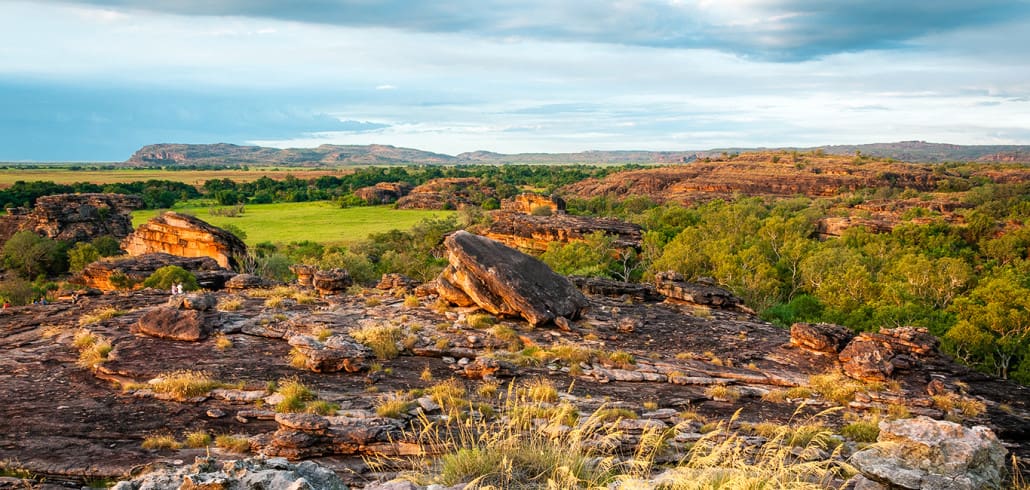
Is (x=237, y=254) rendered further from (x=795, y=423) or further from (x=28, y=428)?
(x=795, y=423)

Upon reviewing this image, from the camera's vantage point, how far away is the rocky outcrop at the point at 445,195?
13638 centimetres

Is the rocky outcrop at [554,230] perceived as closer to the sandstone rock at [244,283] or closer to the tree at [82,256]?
the sandstone rock at [244,283]

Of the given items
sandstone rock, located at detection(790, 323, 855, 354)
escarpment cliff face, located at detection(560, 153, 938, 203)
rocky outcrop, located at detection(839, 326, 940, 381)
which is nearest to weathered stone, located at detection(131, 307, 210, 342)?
sandstone rock, located at detection(790, 323, 855, 354)

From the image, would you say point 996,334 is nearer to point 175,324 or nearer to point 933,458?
point 933,458

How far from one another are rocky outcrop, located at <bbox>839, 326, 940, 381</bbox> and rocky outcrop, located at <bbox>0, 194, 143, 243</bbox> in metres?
82.8

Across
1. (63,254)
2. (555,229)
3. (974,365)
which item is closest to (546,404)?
(974,365)

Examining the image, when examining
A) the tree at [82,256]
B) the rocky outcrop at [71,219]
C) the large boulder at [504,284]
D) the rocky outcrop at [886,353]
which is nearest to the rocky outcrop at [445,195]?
the rocky outcrop at [71,219]

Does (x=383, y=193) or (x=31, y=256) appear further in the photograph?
(x=383, y=193)

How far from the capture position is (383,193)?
14775 cm

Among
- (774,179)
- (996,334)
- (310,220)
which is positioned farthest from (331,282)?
(774,179)

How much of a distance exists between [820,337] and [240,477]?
17.9 meters

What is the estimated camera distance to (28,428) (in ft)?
35.2

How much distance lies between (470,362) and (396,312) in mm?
6077

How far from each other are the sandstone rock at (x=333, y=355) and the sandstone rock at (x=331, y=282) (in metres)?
10.00
